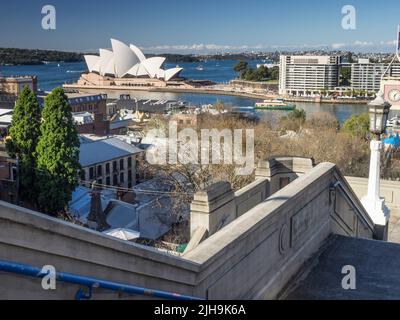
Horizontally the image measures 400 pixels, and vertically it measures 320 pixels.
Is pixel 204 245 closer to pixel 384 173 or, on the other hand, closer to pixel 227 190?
pixel 227 190

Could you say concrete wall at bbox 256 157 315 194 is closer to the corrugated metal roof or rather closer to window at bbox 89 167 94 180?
the corrugated metal roof

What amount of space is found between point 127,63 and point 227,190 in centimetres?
8991

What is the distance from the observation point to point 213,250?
3.07 metres

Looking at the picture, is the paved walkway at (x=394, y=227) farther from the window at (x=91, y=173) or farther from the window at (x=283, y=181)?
the window at (x=91, y=173)

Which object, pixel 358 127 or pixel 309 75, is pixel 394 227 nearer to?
pixel 358 127

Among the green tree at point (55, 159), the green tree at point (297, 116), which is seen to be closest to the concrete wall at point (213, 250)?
the green tree at point (55, 159)

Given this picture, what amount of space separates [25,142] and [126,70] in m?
78.2

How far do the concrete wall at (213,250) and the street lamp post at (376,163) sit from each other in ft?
2.39

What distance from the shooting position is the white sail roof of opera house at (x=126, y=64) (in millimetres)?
89688

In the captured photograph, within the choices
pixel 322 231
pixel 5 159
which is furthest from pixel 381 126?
pixel 5 159

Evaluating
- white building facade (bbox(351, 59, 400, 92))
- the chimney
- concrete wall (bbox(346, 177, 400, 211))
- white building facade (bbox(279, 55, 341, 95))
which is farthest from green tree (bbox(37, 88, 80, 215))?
white building facade (bbox(279, 55, 341, 95))

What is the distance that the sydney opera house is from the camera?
299ft

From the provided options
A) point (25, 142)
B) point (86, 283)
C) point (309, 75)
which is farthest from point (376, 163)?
point (309, 75)
